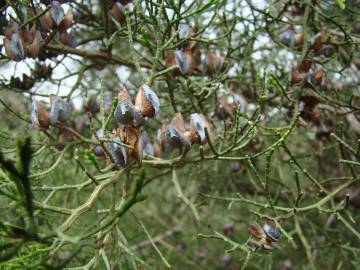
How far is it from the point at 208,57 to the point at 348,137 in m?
0.88

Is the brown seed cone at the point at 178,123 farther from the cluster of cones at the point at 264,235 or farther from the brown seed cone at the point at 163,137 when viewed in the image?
the cluster of cones at the point at 264,235

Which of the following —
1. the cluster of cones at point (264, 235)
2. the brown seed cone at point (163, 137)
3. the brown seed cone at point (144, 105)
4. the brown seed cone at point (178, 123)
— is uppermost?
the brown seed cone at point (144, 105)

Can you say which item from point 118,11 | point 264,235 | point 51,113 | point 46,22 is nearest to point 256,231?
point 264,235

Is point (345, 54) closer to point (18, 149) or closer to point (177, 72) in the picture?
point (177, 72)

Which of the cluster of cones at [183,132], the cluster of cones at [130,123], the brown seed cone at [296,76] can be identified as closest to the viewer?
the cluster of cones at [130,123]

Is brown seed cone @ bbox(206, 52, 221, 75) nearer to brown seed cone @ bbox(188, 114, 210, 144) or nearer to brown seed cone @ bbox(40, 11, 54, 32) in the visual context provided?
brown seed cone @ bbox(188, 114, 210, 144)

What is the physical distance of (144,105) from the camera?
1255 mm

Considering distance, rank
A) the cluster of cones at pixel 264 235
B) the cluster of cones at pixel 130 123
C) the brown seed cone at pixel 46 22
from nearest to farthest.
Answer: the cluster of cones at pixel 130 123 → the cluster of cones at pixel 264 235 → the brown seed cone at pixel 46 22

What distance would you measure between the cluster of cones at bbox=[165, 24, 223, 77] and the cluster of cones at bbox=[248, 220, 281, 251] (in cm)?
57

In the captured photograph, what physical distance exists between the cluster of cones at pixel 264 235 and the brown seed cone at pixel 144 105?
51 centimetres

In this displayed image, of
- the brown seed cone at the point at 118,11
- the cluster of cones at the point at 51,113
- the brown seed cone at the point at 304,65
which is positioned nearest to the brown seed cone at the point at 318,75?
the brown seed cone at the point at 304,65

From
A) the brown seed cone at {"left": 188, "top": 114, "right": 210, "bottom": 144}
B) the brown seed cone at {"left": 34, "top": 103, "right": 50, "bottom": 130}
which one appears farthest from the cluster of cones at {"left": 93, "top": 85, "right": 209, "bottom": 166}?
the brown seed cone at {"left": 34, "top": 103, "right": 50, "bottom": 130}

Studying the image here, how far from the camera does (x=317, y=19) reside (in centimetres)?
208

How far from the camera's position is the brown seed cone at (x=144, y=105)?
4.11 ft
